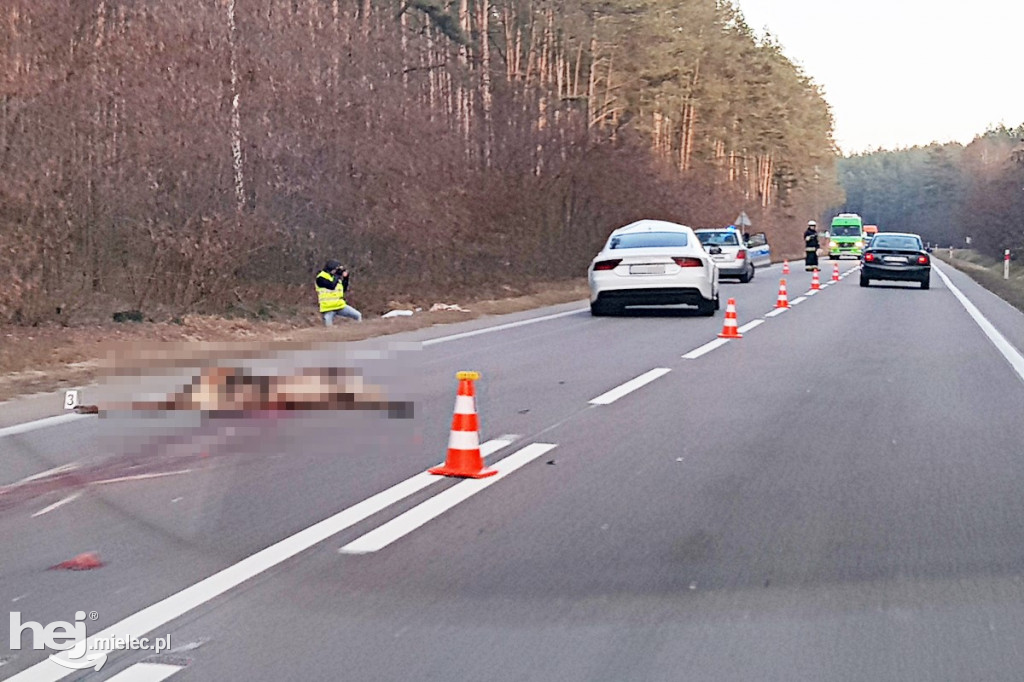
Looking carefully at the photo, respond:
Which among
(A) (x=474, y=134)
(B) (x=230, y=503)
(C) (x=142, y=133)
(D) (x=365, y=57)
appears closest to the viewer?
(B) (x=230, y=503)

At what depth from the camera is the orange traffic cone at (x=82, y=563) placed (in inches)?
238

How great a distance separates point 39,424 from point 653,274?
44.5 ft

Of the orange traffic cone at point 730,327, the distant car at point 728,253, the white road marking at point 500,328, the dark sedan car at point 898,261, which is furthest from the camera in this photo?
the distant car at point 728,253

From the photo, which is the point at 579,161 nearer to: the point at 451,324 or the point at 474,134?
the point at 474,134

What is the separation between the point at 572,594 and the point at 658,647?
0.76 metres

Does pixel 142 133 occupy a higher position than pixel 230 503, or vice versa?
pixel 142 133

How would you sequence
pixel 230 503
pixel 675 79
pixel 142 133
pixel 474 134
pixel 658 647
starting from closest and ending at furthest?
1. pixel 658 647
2. pixel 230 503
3. pixel 142 133
4. pixel 474 134
5. pixel 675 79

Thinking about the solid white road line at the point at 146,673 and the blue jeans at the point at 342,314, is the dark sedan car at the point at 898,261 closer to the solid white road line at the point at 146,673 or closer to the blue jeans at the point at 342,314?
the blue jeans at the point at 342,314

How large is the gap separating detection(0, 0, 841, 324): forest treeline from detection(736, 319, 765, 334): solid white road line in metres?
8.73

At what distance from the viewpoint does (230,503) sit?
746 centimetres

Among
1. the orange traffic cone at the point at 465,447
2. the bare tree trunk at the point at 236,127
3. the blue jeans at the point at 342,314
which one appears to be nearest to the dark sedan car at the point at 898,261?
the blue jeans at the point at 342,314

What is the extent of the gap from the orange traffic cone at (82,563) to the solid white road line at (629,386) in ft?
20.9

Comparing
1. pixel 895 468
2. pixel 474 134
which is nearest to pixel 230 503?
pixel 895 468

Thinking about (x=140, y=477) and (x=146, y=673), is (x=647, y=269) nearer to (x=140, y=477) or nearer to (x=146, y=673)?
(x=140, y=477)
